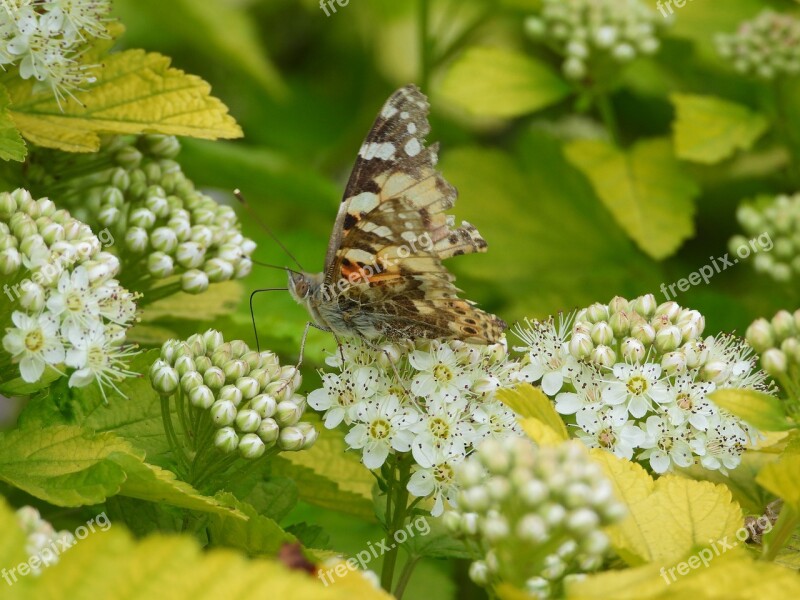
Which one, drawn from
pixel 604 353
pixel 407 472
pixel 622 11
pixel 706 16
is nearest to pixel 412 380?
pixel 407 472

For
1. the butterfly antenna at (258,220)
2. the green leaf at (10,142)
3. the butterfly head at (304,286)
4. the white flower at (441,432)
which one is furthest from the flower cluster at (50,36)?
the white flower at (441,432)

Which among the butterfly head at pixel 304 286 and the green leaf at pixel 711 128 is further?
the green leaf at pixel 711 128

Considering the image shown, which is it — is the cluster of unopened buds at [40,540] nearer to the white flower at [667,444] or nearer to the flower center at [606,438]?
the flower center at [606,438]

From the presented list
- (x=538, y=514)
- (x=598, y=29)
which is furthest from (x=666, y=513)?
(x=598, y=29)

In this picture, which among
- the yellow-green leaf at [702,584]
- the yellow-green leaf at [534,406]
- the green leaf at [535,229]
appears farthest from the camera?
the green leaf at [535,229]

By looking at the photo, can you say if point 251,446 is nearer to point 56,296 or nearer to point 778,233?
point 56,296

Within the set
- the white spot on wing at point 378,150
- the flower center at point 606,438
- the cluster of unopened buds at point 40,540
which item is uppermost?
the white spot on wing at point 378,150
